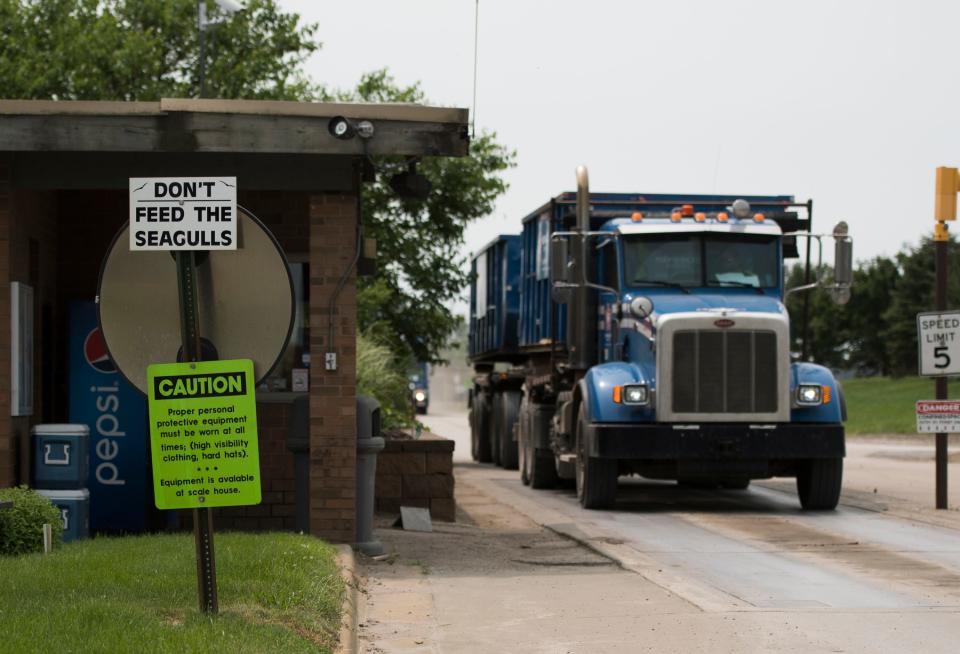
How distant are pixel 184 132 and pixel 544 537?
5189mm

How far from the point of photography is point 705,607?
9828 mm

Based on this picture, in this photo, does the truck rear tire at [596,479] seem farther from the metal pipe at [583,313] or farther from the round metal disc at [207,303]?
the round metal disc at [207,303]

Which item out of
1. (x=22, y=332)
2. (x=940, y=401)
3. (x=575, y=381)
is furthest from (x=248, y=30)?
(x=22, y=332)

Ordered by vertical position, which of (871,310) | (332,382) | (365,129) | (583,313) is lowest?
(332,382)

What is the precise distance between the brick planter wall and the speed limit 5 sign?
579 cm

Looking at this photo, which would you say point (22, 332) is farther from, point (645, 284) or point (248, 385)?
point (645, 284)

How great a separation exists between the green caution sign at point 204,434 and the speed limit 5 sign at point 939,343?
466 inches

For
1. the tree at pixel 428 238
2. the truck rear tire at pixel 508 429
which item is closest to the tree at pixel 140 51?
the tree at pixel 428 238

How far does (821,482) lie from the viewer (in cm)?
1761

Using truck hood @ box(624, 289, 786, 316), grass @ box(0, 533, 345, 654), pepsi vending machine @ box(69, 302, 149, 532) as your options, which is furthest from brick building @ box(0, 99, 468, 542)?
truck hood @ box(624, 289, 786, 316)

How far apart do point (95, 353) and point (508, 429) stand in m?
13.2

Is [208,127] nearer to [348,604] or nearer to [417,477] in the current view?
[348,604]

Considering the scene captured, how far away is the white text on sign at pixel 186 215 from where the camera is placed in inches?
301

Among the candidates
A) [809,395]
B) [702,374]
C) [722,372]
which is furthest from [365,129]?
[809,395]
